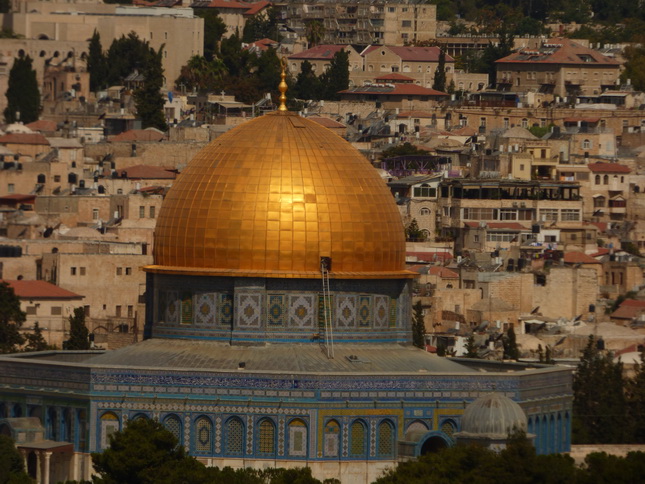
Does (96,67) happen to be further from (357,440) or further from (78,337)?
(357,440)

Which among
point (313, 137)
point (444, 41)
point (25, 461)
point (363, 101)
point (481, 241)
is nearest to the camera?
point (25, 461)

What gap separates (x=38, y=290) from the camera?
9156 cm

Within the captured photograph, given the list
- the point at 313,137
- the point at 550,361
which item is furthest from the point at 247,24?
the point at 313,137

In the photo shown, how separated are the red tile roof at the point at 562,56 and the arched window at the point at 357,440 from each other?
88771mm

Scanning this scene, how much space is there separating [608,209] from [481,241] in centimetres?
1280

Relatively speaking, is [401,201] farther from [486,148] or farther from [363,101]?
[363,101]

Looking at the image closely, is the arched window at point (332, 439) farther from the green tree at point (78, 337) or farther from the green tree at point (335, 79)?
the green tree at point (335, 79)

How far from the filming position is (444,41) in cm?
16400

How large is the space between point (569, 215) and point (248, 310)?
50010 millimetres

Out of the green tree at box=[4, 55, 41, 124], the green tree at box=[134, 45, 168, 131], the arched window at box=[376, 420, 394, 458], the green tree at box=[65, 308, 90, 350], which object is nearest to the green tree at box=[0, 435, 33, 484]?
the arched window at box=[376, 420, 394, 458]

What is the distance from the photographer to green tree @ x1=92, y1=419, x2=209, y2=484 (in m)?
53.5

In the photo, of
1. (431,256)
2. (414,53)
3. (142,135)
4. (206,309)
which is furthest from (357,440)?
(414,53)

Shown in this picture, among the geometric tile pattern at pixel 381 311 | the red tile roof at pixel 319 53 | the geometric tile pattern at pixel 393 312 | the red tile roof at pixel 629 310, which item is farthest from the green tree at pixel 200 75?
the geometric tile pattern at pixel 381 311

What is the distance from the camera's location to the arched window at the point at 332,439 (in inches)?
2232
